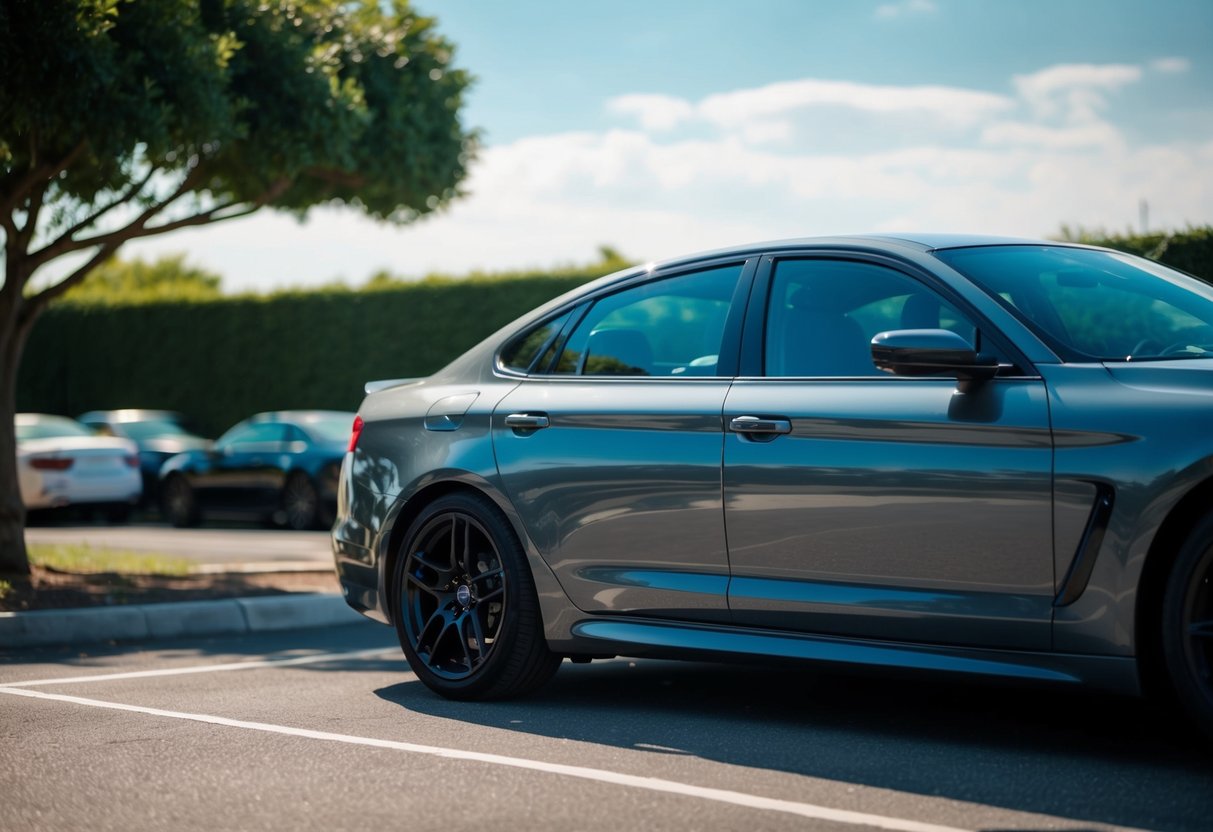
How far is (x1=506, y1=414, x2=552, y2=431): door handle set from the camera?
18.6 feet

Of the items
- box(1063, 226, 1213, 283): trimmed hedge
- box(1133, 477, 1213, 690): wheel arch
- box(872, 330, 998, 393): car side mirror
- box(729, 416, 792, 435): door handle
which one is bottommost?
box(1133, 477, 1213, 690): wheel arch

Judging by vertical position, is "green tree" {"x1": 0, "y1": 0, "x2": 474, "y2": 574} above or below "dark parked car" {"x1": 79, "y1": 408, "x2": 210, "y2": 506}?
above

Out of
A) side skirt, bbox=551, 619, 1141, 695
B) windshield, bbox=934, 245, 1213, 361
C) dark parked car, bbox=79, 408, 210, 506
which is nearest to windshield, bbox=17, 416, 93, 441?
dark parked car, bbox=79, 408, 210, 506

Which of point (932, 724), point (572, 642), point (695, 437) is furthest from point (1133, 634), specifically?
point (572, 642)

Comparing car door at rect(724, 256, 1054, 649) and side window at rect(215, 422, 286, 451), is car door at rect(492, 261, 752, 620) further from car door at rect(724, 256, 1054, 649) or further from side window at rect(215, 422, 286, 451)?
side window at rect(215, 422, 286, 451)

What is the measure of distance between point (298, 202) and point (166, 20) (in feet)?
9.48

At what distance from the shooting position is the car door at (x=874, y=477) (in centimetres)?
443

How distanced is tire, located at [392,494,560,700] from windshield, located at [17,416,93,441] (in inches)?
620

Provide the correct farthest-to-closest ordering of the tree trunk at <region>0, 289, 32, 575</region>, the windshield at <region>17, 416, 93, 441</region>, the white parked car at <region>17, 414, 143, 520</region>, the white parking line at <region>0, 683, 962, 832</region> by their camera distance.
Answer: the windshield at <region>17, 416, 93, 441</region> < the white parked car at <region>17, 414, 143, 520</region> < the tree trunk at <region>0, 289, 32, 575</region> < the white parking line at <region>0, 683, 962, 832</region>

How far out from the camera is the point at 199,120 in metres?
9.82

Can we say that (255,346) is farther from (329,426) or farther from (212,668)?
(212,668)

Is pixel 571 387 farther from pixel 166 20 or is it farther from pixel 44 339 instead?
pixel 44 339

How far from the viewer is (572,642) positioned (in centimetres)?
551

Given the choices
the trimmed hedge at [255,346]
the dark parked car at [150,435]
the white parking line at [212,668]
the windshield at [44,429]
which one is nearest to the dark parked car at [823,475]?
the white parking line at [212,668]
